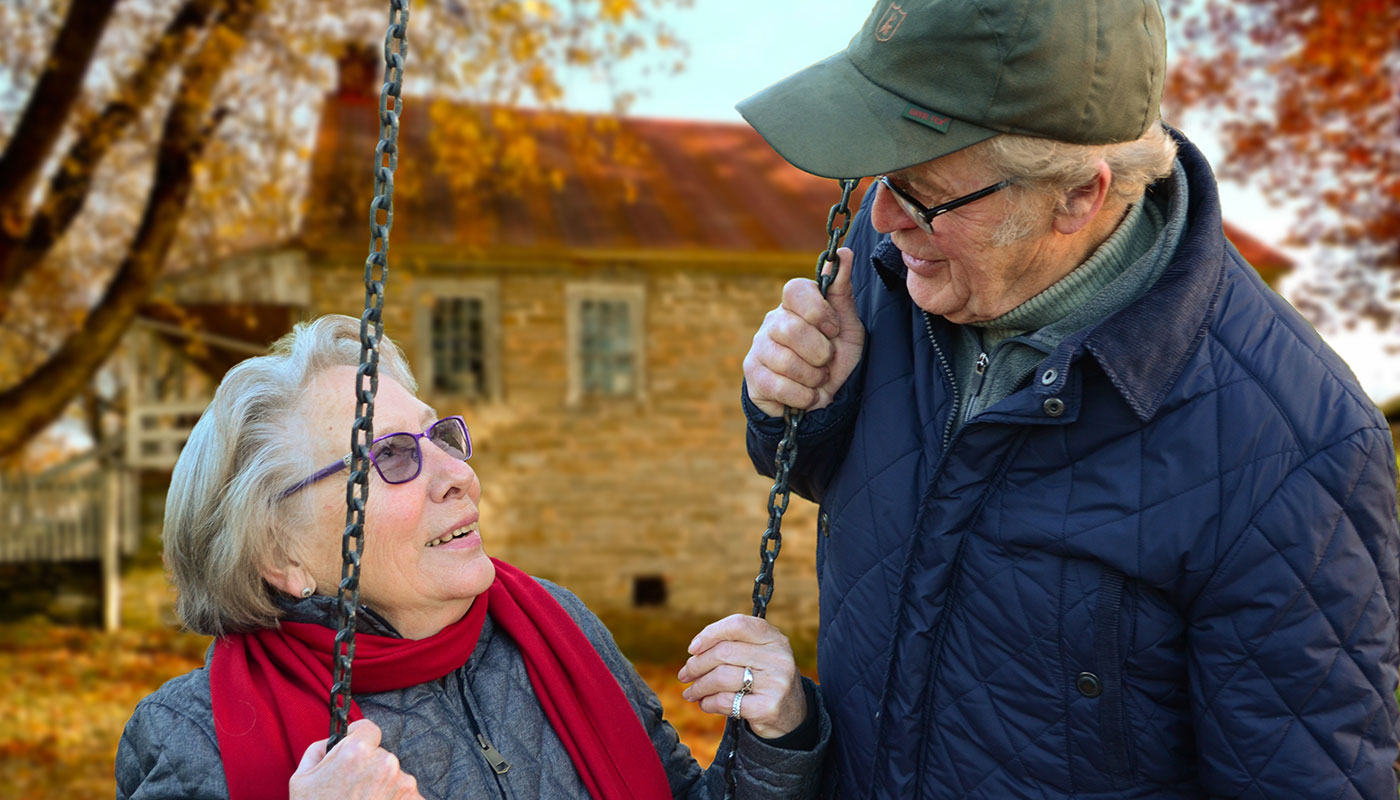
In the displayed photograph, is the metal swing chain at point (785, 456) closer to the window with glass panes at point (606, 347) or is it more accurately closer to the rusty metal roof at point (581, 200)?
the rusty metal roof at point (581, 200)

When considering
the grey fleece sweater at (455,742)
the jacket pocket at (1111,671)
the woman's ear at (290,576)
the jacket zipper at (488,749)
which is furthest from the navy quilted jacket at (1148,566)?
the woman's ear at (290,576)

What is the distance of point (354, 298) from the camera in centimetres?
1192

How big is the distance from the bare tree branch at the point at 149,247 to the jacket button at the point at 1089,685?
25.9ft

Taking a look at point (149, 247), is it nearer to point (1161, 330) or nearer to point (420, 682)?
point (420, 682)

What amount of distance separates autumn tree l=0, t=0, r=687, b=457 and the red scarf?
6.70 m

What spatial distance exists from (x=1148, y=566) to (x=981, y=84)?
76 cm

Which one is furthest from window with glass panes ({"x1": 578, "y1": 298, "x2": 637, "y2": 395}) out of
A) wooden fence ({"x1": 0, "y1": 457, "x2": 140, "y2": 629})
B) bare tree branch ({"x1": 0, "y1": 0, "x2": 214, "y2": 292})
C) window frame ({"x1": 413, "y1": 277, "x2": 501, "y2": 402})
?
wooden fence ({"x1": 0, "y1": 457, "x2": 140, "y2": 629})

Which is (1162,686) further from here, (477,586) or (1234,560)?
(477,586)

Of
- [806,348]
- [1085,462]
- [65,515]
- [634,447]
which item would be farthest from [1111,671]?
[65,515]

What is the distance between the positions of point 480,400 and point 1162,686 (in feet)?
36.6

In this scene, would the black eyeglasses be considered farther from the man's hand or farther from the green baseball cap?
the man's hand

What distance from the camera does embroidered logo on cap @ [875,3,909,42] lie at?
1.68m

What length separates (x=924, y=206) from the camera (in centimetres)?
173

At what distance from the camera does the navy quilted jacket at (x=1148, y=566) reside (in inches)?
60.4
